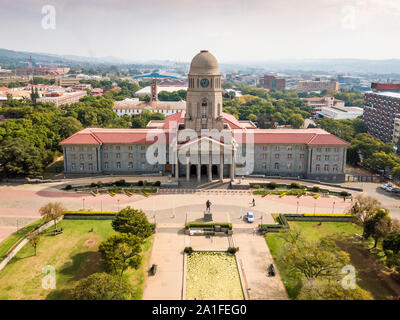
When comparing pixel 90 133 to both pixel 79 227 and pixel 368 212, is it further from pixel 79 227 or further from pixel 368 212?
pixel 368 212

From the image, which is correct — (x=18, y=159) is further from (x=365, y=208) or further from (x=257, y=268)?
(x=365, y=208)

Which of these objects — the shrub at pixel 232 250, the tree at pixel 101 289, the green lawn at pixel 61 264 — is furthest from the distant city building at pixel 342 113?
the tree at pixel 101 289

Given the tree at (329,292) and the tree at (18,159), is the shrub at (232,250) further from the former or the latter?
the tree at (18,159)

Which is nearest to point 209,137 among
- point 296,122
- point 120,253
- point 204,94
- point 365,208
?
point 204,94

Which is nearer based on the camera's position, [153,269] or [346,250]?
[153,269]

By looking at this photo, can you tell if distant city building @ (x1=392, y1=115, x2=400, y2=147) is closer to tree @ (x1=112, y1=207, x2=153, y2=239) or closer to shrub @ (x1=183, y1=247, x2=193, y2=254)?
shrub @ (x1=183, y1=247, x2=193, y2=254)
